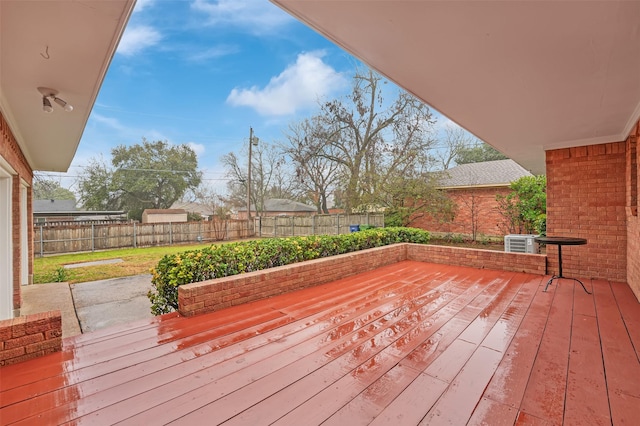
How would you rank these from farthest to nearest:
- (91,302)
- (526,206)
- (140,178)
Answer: (140,178) < (526,206) < (91,302)

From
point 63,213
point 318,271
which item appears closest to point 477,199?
point 318,271

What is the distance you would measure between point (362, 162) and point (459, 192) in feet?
14.0

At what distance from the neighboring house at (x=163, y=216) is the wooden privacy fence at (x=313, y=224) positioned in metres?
7.97

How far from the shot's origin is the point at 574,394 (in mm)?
1776

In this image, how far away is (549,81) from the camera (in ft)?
8.43

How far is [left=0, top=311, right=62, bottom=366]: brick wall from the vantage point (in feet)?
6.73

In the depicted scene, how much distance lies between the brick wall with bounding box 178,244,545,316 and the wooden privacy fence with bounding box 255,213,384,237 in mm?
7110

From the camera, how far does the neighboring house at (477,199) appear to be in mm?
11031

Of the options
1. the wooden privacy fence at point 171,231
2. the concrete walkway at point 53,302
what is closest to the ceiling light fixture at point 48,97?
the concrete walkway at point 53,302

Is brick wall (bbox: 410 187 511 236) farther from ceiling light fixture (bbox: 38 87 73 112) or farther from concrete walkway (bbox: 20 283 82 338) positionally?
ceiling light fixture (bbox: 38 87 73 112)

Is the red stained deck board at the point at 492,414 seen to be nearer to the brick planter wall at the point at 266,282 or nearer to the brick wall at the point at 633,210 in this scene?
the brick planter wall at the point at 266,282

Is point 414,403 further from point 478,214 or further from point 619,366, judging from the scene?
point 478,214

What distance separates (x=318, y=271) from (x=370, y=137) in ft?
34.3

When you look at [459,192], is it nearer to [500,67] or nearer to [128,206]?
[500,67]
